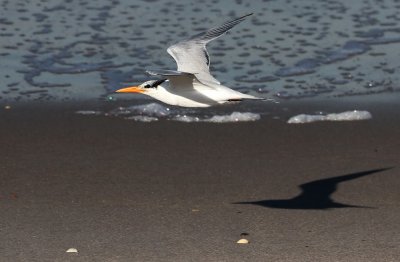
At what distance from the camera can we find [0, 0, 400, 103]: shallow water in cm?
1202

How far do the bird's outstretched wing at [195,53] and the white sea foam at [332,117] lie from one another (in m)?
0.99

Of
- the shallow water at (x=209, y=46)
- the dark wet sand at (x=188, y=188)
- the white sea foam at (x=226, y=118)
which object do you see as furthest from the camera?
the shallow water at (x=209, y=46)

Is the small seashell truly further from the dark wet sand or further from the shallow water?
the shallow water

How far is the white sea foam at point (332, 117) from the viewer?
1078cm

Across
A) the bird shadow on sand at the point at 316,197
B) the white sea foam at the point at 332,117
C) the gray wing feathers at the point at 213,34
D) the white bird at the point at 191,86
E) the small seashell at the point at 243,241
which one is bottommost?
the white sea foam at the point at 332,117

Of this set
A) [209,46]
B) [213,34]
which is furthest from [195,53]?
[209,46]

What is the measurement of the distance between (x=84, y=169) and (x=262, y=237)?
2.08 m

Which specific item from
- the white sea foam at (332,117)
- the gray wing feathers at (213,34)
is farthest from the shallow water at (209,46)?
the gray wing feathers at (213,34)

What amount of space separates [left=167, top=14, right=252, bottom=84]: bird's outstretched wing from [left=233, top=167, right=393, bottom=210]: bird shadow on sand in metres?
1.31

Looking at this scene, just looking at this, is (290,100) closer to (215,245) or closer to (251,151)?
(251,151)

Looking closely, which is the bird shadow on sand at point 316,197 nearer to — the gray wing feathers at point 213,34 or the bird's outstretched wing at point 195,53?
the bird's outstretched wing at point 195,53

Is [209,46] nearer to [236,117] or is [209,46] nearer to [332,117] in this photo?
[236,117]

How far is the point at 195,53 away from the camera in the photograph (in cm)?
1023

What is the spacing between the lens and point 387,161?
9602mm
